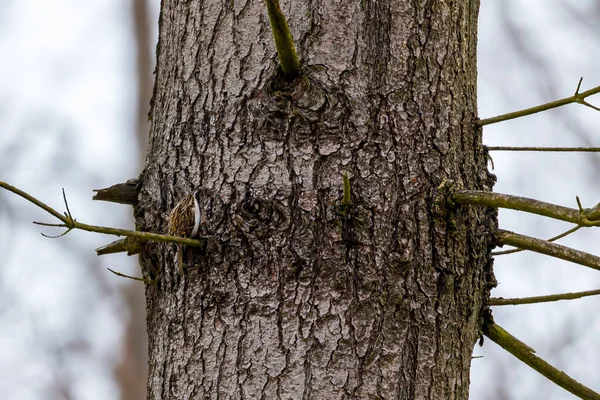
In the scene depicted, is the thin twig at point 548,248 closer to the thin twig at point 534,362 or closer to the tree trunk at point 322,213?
the tree trunk at point 322,213

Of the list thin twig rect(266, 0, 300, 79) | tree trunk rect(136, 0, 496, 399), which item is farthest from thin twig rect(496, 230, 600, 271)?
thin twig rect(266, 0, 300, 79)

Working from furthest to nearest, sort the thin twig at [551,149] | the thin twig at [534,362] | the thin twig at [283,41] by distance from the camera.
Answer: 1. the thin twig at [551,149]
2. the thin twig at [534,362]
3. the thin twig at [283,41]

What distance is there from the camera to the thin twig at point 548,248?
49.4 inches

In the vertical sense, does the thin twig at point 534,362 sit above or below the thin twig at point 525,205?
below

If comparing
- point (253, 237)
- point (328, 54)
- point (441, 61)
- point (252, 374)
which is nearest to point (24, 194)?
point (253, 237)

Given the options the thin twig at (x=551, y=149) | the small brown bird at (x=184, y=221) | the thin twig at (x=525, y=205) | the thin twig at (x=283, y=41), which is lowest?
the small brown bird at (x=184, y=221)

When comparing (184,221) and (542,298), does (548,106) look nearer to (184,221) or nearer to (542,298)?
(542,298)

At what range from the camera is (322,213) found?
1.45 meters

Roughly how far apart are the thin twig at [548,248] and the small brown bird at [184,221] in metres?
0.67

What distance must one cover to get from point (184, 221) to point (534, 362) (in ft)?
2.67

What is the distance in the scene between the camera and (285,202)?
1468 millimetres

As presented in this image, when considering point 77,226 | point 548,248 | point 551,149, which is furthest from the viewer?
point 551,149

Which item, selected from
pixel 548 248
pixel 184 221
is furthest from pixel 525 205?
pixel 184 221

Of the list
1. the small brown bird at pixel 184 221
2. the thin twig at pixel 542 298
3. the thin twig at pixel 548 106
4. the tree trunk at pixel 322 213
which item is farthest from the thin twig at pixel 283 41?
the thin twig at pixel 542 298
